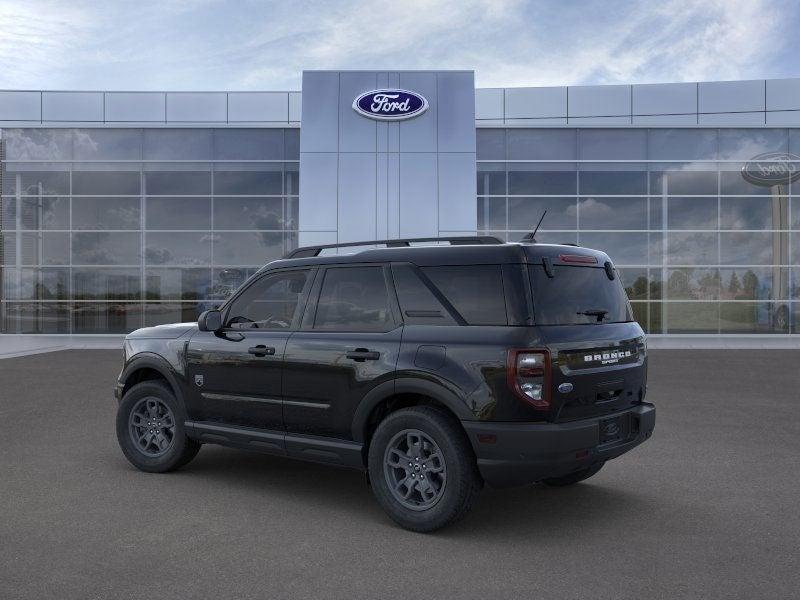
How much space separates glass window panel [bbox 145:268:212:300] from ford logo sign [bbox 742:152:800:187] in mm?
19705

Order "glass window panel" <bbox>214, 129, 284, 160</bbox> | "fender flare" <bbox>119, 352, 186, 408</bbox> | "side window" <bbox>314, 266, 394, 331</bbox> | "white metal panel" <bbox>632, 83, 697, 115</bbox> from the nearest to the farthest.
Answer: "side window" <bbox>314, 266, 394, 331</bbox> < "fender flare" <bbox>119, 352, 186, 408</bbox> < "glass window panel" <bbox>214, 129, 284, 160</bbox> < "white metal panel" <bbox>632, 83, 697, 115</bbox>

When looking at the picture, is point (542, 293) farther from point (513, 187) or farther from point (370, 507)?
point (513, 187)

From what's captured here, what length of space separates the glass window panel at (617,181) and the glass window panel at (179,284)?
45.6 ft

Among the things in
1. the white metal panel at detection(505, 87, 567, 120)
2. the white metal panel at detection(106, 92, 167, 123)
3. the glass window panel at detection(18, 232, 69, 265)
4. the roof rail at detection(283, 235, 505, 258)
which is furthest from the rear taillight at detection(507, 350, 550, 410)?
the white metal panel at detection(106, 92, 167, 123)

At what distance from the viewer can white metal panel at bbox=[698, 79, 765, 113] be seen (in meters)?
30.8

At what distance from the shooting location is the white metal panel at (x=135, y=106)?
28938mm

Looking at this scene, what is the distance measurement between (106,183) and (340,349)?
80.7 feet

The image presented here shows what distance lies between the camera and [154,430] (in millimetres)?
6418

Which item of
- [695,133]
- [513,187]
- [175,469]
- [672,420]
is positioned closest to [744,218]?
[695,133]

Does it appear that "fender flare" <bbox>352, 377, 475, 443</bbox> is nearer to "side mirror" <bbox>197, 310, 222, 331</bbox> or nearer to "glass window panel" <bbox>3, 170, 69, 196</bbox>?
"side mirror" <bbox>197, 310, 222, 331</bbox>

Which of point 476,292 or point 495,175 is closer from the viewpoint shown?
point 476,292

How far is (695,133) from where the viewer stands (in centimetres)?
2673

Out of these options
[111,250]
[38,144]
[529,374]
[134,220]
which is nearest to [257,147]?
[134,220]

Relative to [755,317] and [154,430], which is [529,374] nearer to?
[154,430]
